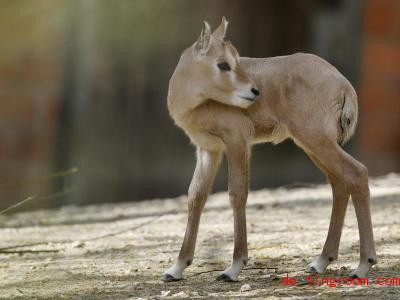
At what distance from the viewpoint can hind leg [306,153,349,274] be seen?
5688 millimetres

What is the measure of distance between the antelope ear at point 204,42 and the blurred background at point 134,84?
5.01 meters

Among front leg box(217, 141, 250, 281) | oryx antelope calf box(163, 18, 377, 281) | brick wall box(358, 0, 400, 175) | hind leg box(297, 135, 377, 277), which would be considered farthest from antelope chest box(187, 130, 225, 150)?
brick wall box(358, 0, 400, 175)

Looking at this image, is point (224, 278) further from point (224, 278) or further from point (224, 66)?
point (224, 66)

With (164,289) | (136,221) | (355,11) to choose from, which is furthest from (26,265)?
(355,11)

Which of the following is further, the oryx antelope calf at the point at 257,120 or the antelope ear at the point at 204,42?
the antelope ear at the point at 204,42

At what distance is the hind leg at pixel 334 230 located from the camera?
5.69 meters

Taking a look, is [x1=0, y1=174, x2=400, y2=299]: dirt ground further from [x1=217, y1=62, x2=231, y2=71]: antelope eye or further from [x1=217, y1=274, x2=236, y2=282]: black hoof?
[x1=217, y1=62, x2=231, y2=71]: antelope eye

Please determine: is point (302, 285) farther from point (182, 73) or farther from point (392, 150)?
point (392, 150)

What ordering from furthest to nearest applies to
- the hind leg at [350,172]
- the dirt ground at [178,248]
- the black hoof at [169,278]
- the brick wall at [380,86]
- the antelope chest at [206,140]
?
the brick wall at [380,86] → the antelope chest at [206,140] → the black hoof at [169,278] → the hind leg at [350,172] → the dirt ground at [178,248]

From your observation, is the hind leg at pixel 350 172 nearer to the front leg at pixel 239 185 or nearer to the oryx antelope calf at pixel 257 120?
the oryx antelope calf at pixel 257 120

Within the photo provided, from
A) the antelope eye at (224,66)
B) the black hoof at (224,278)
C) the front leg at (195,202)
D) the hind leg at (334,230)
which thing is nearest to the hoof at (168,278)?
the front leg at (195,202)

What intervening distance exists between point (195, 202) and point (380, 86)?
6.08m

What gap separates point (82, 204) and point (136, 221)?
283 centimetres

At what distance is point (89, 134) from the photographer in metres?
11.1
